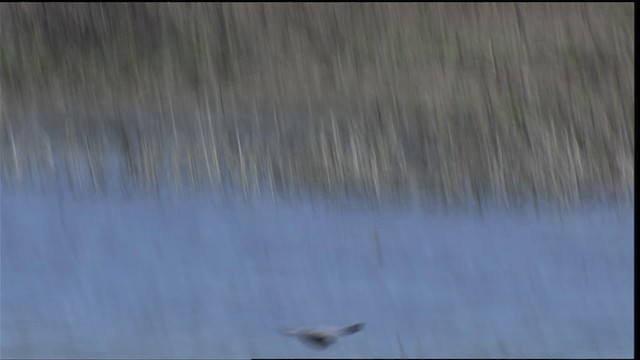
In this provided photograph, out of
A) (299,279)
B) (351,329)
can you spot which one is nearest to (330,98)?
(299,279)

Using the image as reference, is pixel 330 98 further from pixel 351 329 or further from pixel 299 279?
pixel 351 329

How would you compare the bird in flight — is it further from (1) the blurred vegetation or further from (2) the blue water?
(1) the blurred vegetation

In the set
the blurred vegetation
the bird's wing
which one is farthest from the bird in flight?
the blurred vegetation

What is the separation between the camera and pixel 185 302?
4480mm

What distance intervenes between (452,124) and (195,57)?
0.91 metres

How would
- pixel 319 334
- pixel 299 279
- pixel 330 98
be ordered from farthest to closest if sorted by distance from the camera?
1. pixel 330 98
2. pixel 299 279
3. pixel 319 334

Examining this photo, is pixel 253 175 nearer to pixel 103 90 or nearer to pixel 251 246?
pixel 251 246

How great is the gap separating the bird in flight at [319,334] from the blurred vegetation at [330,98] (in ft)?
1.78

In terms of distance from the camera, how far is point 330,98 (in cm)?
509

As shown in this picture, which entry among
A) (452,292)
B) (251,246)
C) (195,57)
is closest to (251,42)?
(195,57)

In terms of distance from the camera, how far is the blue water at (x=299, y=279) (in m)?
4.41

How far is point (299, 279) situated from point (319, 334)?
0.23 m

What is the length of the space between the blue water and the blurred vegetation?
124 millimetres

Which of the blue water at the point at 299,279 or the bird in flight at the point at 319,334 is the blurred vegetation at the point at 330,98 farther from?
the bird in flight at the point at 319,334
